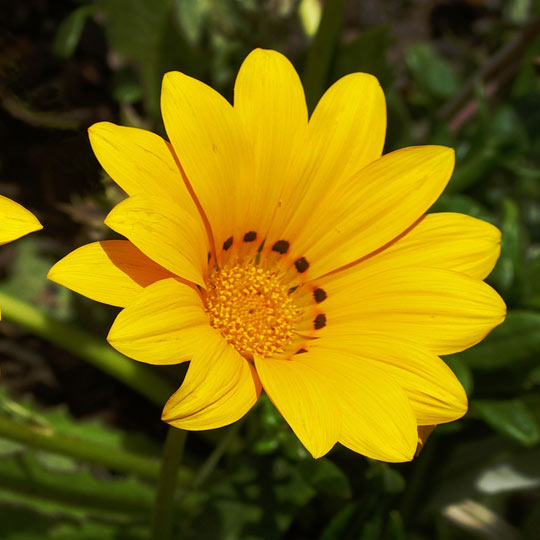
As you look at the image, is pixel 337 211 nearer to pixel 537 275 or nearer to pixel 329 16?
pixel 329 16

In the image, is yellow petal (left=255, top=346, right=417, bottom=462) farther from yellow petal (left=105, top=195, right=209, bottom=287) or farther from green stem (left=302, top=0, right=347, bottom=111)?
green stem (left=302, top=0, right=347, bottom=111)

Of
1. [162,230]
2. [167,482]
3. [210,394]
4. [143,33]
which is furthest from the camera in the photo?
[143,33]

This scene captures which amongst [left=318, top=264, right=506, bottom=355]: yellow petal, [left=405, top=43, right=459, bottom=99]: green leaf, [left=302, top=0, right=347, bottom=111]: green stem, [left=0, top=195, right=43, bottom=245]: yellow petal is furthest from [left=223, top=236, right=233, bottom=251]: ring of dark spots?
[left=405, top=43, right=459, bottom=99]: green leaf

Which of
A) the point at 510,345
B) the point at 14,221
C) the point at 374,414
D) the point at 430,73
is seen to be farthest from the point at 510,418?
the point at 430,73

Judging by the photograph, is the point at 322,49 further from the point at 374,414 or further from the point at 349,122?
the point at 374,414

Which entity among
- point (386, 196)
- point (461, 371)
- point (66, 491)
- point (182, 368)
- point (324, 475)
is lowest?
point (66, 491)

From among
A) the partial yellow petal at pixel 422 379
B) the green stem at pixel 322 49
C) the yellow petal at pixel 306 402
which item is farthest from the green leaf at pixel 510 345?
the green stem at pixel 322 49

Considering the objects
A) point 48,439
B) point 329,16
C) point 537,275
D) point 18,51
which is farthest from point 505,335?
point 18,51
